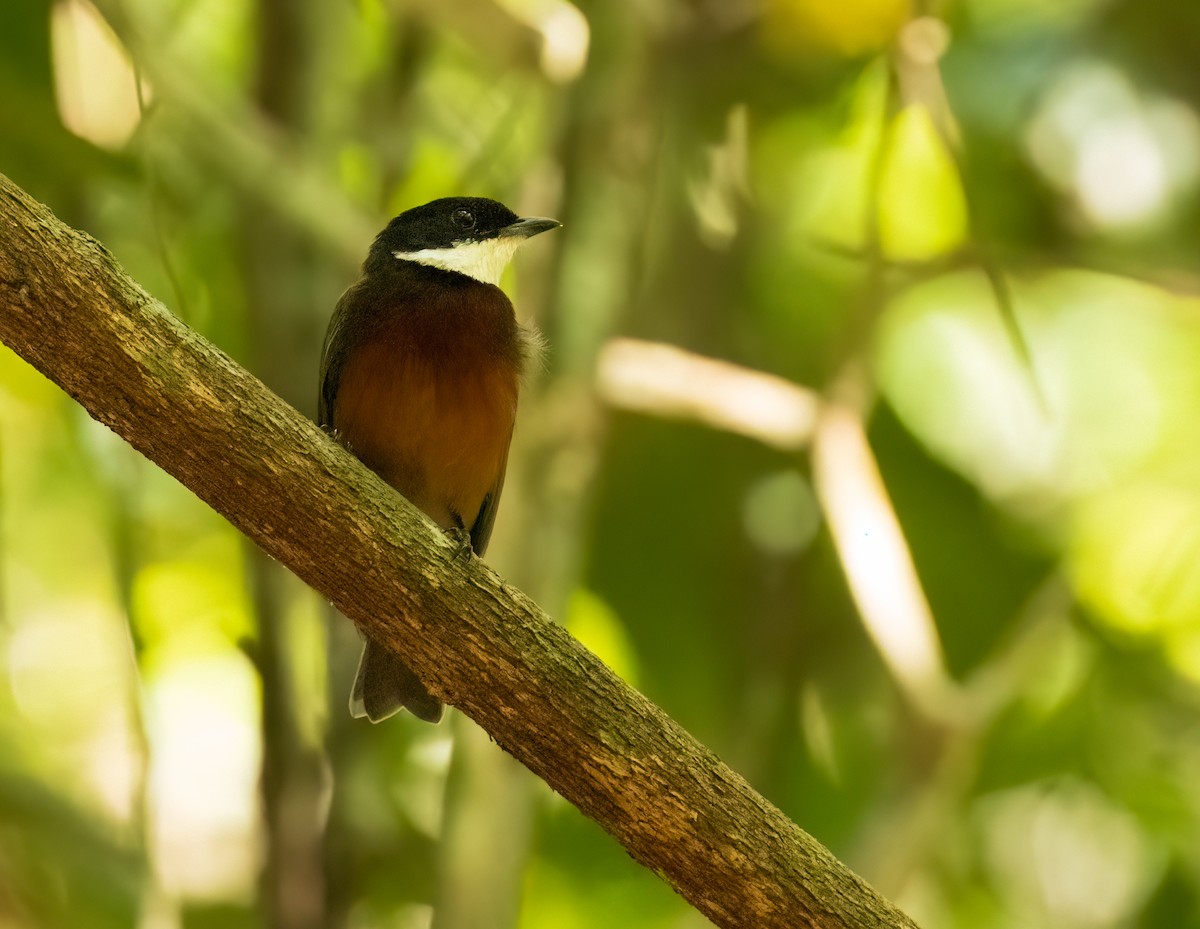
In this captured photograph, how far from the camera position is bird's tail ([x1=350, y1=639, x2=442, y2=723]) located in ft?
14.9

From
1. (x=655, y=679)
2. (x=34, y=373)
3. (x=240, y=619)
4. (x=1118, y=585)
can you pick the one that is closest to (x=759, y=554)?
(x=655, y=679)

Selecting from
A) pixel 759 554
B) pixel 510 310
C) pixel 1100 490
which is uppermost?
pixel 1100 490

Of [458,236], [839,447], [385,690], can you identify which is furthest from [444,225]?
[839,447]

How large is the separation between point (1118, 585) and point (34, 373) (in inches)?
189

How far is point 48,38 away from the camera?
6031mm

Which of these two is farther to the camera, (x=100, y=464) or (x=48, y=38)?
(x=100, y=464)

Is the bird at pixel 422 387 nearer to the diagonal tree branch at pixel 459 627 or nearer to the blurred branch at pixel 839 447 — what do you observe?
the blurred branch at pixel 839 447

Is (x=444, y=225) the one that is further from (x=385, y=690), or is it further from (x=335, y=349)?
(x=385, y=690)

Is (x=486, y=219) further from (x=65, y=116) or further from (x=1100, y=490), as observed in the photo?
(x=1100, y=490)

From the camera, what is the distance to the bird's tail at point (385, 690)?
455cm

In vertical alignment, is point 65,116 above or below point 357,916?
above

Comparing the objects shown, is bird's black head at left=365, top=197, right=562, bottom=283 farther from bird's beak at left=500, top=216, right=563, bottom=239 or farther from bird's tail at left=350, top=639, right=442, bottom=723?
bird's tail at left=350, top=639, right=442, bottom=723

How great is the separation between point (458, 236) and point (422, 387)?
82 cm

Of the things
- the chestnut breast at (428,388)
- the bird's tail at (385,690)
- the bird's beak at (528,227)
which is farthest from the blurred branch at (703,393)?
the bird's tail at (385,690)
